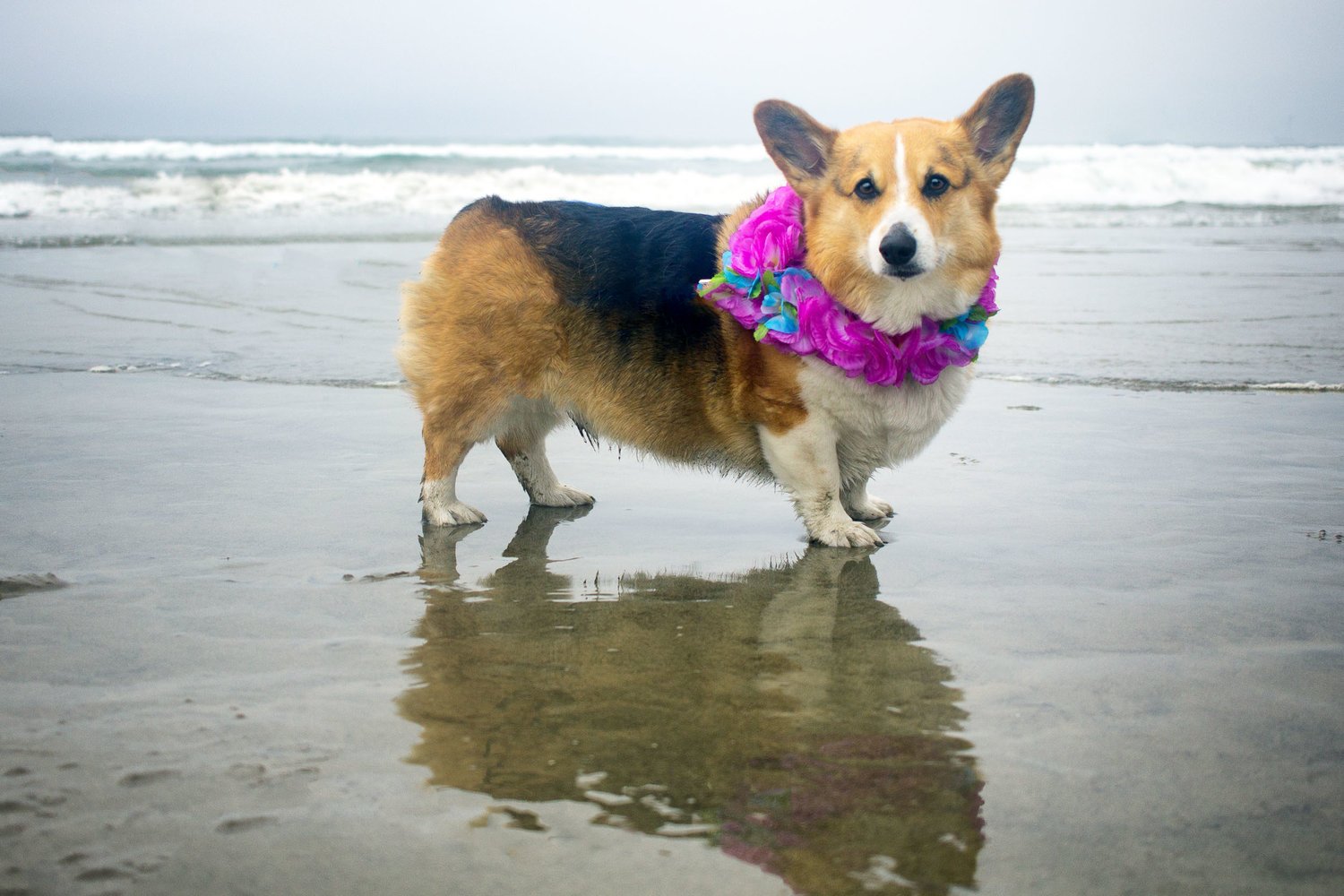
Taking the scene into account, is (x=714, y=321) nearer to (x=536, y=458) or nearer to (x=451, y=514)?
(x=536, y=458)

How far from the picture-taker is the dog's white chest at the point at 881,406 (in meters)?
3.35

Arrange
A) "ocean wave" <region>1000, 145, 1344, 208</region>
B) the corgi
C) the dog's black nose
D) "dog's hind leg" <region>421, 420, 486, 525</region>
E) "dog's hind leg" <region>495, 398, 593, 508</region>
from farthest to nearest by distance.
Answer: "ocean wave" <region>1000, 145, 1344, 208</region>, "dog's hind leg" <region>495, 398, 593, 508</region>, "dog's hind leg" <region>421, 420, 486, 525</region>, the corgi, the dog's black nose

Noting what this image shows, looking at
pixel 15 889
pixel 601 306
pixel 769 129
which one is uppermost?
pixel 769 129

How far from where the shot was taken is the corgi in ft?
10.5

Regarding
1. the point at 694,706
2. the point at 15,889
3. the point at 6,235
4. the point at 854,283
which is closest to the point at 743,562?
the point at 854,283

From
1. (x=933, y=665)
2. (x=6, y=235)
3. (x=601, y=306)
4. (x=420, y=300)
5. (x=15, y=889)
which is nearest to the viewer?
(x=15, y=889)

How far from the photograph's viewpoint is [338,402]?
529 centimetres

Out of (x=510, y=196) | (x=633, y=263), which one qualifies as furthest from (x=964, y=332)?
(x=510, y=196)

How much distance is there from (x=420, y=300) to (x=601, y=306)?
0.66 meters

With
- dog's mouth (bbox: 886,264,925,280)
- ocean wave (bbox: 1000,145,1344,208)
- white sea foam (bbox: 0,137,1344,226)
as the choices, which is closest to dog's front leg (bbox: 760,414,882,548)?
dog's mouth (bbox: 886,264,925,280)

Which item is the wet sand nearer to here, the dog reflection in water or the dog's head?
the dog reflection in water

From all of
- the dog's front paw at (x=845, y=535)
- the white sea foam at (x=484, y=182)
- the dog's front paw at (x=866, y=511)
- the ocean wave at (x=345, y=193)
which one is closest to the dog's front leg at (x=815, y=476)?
the dog's front paw at (x=845, y=535)

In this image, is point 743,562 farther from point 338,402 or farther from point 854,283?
point 338,402

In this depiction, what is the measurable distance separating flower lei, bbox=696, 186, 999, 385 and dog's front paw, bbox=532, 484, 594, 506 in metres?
0.89
